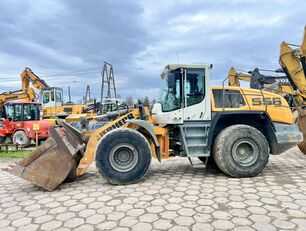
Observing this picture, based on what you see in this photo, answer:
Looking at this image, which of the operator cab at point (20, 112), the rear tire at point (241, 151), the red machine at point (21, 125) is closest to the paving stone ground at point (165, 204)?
the rear tire at point (241, 151)

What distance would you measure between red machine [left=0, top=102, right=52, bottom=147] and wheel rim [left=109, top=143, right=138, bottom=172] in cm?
873

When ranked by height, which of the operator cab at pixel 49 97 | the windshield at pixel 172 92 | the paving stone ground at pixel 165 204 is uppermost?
the operator cab at pixel 49 97

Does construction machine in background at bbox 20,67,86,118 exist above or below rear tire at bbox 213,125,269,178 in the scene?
above

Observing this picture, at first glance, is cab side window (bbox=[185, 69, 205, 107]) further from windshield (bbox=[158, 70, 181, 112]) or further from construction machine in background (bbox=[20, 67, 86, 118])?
construction machine in background (bbox=[20, 67, 86, 118])

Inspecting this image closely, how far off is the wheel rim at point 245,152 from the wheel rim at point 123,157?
1961 mm

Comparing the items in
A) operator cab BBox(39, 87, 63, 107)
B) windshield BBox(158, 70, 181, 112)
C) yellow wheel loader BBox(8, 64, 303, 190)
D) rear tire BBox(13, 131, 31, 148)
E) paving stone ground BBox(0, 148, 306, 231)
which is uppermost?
operator cab BBox(39, 87, 63, 107)

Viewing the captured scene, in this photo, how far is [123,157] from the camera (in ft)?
16.8

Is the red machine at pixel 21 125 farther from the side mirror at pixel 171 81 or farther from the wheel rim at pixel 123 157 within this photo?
the side mirror at pixel 171 81

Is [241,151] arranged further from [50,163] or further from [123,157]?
[50,163]

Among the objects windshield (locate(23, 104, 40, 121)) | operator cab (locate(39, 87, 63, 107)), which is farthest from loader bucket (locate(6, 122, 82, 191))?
operator cab (locate(39, 87, 63, 107))

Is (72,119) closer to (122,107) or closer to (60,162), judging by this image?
(122,107)

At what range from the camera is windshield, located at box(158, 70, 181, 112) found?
217 inches

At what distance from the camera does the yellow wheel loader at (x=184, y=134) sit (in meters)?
4.98

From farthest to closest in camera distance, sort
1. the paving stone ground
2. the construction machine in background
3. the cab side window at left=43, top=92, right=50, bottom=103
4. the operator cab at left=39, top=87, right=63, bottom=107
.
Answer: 1. the cab side window at left=43, top=92, right=50, bottom=103
2. the operator cab at left=39, top=87, right=63, bottom=107
3. the construction machine in background
4. the paving stone ground
